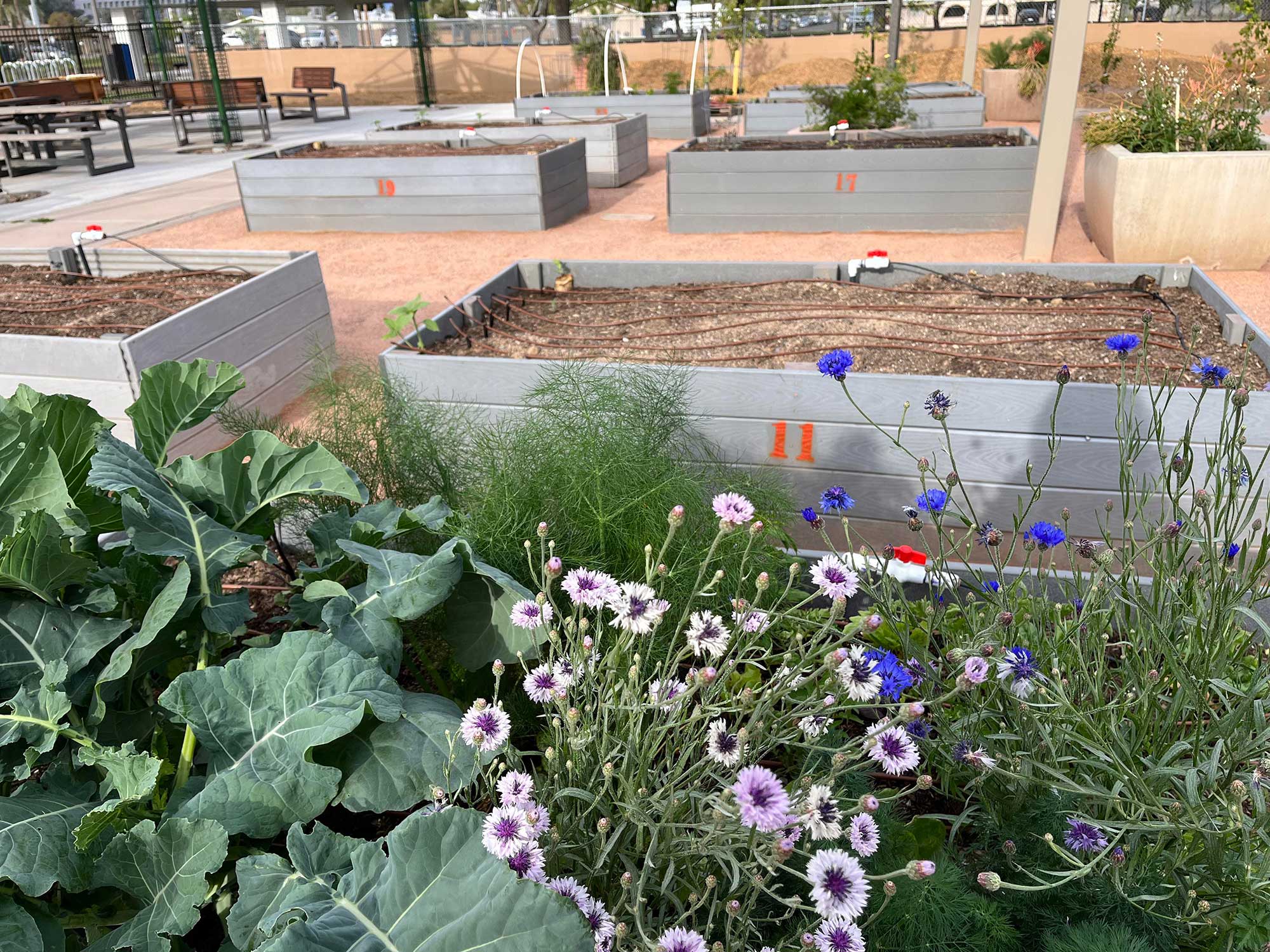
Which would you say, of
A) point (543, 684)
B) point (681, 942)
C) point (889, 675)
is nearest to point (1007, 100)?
point (889, 675)

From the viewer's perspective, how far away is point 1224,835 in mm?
1060

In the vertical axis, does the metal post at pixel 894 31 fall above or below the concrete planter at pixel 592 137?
above

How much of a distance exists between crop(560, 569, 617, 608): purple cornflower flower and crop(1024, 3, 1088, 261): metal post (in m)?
5.35

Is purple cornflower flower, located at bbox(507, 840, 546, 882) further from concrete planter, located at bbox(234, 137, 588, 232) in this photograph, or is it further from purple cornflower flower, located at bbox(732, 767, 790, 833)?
concrete planter, located at bbox(234, 137, 588, 232)

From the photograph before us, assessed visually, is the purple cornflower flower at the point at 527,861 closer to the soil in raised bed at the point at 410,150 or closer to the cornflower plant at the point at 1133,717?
the cornflower plant at the point at 1133,717

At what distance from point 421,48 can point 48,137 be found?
35.4 ft

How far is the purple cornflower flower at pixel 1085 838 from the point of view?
42.8 inches


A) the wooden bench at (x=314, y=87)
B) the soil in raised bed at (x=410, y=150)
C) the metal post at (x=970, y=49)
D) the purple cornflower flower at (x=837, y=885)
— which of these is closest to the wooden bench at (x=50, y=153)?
the soil in raised bed at (x=410, y=150)

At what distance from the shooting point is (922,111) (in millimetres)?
10133

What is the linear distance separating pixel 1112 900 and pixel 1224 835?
16cm

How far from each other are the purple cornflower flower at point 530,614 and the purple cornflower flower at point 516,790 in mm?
192

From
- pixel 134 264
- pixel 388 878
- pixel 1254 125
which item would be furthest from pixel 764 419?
pixel 1254 125

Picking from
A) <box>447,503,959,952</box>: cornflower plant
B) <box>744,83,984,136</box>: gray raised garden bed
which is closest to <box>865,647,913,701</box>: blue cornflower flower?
<box>447,503,959,952</box>: cornflower plant

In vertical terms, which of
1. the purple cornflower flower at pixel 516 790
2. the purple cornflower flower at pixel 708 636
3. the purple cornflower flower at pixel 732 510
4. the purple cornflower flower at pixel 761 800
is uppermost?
the purple cornflower flower at pixel 732 510
